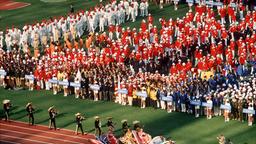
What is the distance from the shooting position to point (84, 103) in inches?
2264

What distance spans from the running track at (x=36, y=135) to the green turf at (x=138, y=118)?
90 centimetres

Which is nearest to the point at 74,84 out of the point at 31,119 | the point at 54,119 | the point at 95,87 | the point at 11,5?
the point at 95,87

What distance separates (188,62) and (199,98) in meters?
5.11

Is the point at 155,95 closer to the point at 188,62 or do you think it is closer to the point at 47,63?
the point at 188,62

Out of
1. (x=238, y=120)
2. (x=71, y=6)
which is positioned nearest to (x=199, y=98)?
(x=238, y=120)

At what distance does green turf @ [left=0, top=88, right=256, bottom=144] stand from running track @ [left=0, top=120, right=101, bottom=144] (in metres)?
0.90

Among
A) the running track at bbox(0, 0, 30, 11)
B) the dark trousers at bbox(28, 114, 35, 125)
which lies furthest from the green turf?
the running track at bbox(0, 0, 30, 11)

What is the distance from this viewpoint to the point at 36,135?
52531mm

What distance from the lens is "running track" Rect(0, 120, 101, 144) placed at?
51.2m

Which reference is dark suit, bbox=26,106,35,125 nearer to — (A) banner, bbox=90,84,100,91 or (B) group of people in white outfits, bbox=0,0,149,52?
(A) banner, bbox=90,84,100,91

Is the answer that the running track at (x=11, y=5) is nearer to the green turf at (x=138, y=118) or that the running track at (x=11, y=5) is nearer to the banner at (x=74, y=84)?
the green turf at (x=138, y=118)

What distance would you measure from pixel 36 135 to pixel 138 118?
6352mm

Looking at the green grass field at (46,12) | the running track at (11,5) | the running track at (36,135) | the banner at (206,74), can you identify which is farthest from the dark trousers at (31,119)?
the running track at (11,5)

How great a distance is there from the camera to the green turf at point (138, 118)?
50.1 meters
